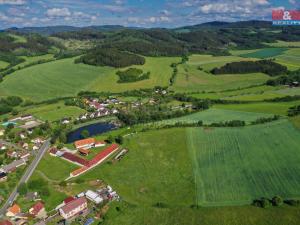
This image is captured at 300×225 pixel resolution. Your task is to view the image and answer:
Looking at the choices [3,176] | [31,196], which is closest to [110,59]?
[3,176]

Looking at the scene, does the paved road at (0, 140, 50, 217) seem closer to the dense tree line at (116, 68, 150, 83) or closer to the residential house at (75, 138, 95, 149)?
the residential house at (75, 138, 95, 149)

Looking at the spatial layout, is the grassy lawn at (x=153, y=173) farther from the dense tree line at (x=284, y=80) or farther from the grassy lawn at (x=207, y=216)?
the dense tree line at (x=284, y=80)

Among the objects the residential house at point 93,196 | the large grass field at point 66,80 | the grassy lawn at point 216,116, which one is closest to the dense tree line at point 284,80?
the grassy lawn at point 216,116

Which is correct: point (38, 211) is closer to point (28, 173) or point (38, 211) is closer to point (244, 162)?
point (28, 173)

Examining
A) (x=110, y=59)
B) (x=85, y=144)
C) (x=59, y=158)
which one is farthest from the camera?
(x=110, y=59)

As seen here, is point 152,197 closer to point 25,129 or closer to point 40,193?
point 40,193
